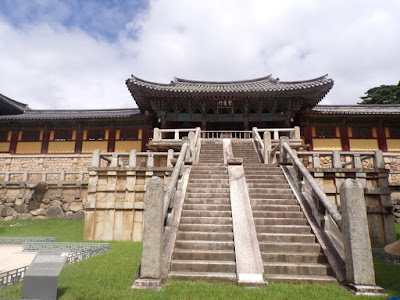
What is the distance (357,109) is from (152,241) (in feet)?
69.9

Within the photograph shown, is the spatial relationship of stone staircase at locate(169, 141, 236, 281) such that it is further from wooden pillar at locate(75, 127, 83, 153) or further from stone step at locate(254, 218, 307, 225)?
wooden pillar at locate(75, 127, 83, 153)

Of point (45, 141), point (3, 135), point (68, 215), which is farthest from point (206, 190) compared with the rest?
point (3, 135)

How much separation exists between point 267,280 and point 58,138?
20850 millimetres

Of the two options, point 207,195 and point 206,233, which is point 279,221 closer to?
point 206,233

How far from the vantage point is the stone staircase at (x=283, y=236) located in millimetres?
5207

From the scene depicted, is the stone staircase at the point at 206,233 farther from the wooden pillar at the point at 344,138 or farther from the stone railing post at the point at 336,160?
the wooden pillar at the point at 344,138

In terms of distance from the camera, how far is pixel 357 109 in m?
20.7

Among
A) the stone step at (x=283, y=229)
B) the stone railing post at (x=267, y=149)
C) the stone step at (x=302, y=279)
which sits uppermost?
the stone railing post at (x=267, y=149)

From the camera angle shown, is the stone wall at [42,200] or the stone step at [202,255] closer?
the stone step at [202,255]

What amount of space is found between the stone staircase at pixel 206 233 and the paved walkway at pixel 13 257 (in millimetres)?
4525

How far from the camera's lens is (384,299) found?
4160mm

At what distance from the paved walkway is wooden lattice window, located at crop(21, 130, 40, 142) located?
12961mm

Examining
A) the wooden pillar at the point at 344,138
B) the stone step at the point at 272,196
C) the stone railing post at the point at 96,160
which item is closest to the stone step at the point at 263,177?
the stone step at the point at 272,196

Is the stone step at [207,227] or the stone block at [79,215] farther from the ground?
the stone step at [207,227]
